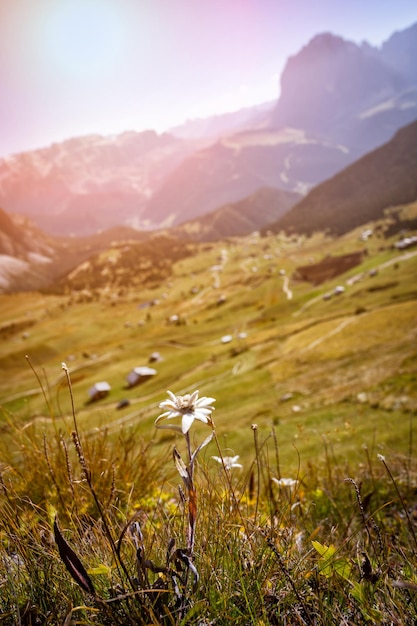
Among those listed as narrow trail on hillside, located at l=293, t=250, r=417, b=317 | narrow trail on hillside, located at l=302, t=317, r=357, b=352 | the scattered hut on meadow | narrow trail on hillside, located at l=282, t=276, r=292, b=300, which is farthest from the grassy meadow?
the scattered hut on meadow

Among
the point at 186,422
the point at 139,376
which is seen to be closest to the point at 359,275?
the point at 139,376

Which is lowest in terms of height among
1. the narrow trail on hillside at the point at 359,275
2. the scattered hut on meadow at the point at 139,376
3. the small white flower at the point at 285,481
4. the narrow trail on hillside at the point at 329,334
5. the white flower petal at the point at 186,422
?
the scattered hut on meadow at the point at 139,376

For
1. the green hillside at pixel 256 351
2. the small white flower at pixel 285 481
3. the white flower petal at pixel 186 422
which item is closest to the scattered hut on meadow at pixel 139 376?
the green hillside at pixel 256 351

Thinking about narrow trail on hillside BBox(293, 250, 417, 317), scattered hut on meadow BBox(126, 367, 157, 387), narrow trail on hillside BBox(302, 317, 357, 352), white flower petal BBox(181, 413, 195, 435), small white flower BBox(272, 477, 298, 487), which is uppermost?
white flower petal BBox(181, 413, 195, 435)

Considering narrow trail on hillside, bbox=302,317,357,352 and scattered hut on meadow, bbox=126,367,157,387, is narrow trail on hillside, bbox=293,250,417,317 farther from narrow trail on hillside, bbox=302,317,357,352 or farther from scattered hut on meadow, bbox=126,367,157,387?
scattered hut on meadow, bbox=126,367,157,387

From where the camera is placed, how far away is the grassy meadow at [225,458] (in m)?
2.45

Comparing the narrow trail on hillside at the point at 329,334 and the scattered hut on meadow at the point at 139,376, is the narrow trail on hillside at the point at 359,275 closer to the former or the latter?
the narrow trail on hillside at the point at 329,334

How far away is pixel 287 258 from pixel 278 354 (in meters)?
134

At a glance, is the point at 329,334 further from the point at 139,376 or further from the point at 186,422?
the point at 186,422

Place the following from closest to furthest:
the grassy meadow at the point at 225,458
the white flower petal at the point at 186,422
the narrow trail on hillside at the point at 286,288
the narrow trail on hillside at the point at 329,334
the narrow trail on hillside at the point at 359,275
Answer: the white flower petal at the point at 186,422
the grassy meadow at the point at 225,458
the narrow trail on hillside at the point at 329,334
the narrow trail on hillside at the point at 359,275
the narrow trail on hillside at the point at 286,288

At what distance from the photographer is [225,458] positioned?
4207 mm

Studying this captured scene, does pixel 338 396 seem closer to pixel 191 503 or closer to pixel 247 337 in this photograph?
pixel 191 503

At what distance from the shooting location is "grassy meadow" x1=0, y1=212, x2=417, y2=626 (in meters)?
2.45

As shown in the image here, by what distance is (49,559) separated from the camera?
9.13ft
